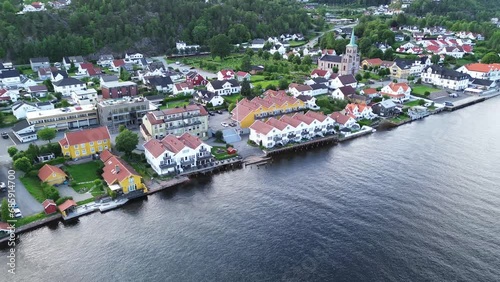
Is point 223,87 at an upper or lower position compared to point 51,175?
upper

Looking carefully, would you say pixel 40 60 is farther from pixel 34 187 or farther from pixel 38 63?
pixel 34 187

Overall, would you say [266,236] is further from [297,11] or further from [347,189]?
[297,11]

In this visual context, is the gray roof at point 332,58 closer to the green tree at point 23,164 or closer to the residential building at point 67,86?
the residential building at point 67,86

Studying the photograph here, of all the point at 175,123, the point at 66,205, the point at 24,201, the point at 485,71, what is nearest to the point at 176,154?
the point at 175,123

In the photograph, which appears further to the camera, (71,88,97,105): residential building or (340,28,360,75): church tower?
(340,28,360,75): church tower

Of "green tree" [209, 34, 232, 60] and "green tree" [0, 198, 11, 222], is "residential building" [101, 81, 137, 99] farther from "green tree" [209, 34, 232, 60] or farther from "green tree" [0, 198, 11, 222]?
"green tree" [209, 34, 232, 60]

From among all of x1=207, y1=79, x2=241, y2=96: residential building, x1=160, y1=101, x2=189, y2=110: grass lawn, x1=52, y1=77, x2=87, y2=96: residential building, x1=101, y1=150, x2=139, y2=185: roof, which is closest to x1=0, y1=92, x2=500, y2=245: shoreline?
x1=101, y1=150, x2=139, y2=185: roof

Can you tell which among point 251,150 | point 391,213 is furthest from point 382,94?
point 391,213
